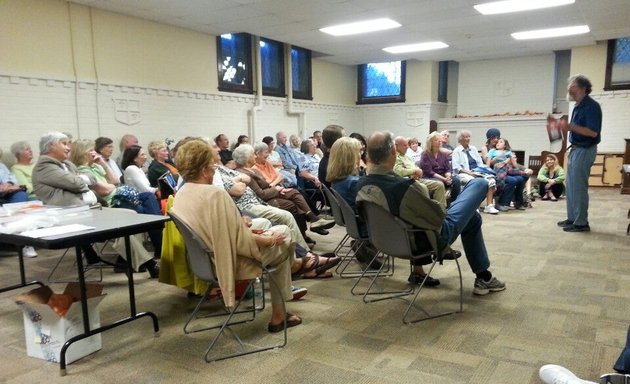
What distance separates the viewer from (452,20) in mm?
7270

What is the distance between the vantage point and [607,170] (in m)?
9.44

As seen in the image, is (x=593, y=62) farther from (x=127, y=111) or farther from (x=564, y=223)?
(x=127, y=111)

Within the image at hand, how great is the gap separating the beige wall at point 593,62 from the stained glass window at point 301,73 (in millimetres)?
5757

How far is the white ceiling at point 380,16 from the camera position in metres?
6.24

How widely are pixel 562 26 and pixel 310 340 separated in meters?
7.72

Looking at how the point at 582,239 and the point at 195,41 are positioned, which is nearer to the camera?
the point at 582,239

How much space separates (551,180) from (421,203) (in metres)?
6.29

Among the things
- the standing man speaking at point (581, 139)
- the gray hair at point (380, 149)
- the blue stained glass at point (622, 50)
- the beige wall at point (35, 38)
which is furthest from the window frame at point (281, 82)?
the blue stained glass at point (622, 50)

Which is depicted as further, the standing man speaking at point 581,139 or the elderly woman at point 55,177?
the standing man speaking at point 581,139

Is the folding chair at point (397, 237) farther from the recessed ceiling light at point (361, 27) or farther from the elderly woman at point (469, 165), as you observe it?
the recessed ceiling light at point (361, 27)

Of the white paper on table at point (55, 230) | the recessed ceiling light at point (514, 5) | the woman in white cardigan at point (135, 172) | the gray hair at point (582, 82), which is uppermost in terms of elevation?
the recessed ceiling light at point (514, 5)

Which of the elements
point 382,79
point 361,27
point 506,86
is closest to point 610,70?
point 506,86

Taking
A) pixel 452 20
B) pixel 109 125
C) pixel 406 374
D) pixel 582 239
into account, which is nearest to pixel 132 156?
pixel 109 125

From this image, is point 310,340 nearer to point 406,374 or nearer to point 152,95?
point 406,374
